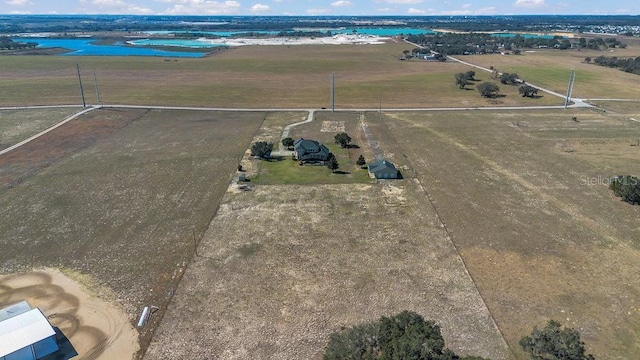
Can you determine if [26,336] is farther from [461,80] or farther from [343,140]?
[461,80]

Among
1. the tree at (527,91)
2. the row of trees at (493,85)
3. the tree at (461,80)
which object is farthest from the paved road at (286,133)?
the tree at (527,91)

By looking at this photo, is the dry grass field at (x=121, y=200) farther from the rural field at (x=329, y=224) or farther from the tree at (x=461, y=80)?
the tree at (x=461, y=80)

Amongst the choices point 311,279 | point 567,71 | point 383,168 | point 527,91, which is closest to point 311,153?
point 383,168

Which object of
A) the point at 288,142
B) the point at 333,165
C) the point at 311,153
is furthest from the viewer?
the point at 288,142

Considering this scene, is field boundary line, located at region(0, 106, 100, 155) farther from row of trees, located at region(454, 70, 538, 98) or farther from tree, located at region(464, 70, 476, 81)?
Result: tree, located at region(464, 70, 476, 81)

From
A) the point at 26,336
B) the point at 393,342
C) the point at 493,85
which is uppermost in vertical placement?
the point at 493,85

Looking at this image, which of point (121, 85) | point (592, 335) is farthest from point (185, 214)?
point (121, 85)

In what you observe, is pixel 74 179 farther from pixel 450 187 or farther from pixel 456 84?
pixel 456 84

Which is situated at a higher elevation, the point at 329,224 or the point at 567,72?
the point at 567,72
